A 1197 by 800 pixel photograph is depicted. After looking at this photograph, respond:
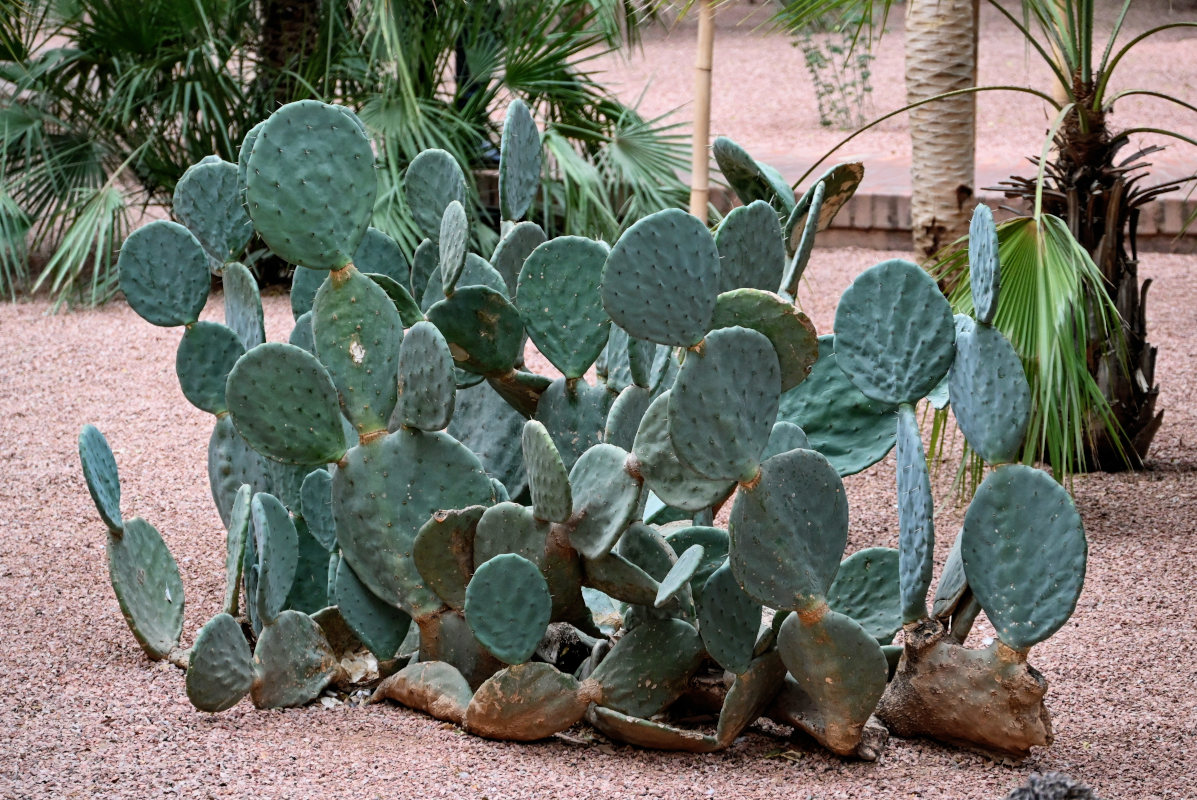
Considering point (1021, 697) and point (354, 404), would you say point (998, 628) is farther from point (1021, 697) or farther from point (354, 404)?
point (354, 404)

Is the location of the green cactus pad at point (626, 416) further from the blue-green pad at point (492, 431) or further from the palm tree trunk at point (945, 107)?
the palm tree trunk at point (945, 107)

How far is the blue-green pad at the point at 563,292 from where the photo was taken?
243 centimetres

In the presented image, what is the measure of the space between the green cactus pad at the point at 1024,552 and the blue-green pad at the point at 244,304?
150cm

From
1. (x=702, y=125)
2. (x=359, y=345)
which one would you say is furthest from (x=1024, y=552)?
(x=702, y=125)

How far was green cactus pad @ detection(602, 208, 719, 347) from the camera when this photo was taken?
193 centimetres

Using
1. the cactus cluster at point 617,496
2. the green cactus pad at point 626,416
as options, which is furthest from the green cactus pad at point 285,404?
the green cactus pad at point 626,416

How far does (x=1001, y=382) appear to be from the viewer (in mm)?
2133

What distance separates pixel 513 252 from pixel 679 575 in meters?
0.96

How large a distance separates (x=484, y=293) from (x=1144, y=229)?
17.3 ft

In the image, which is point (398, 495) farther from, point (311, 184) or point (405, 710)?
point (311, 184)

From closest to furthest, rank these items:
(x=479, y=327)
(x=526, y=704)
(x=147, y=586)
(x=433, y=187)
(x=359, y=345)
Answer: (x=526, y=704)
(x=359, y=345)
(x=479, y=327)
(x=147, y=586)
(x=433, y=187)

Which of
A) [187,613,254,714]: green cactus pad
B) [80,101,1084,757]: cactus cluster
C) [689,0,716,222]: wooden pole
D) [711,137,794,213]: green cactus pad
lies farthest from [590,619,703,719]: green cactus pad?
[689,0,716,222]: wooden pole

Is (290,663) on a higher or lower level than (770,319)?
lower

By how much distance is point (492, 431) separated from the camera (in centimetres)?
270
